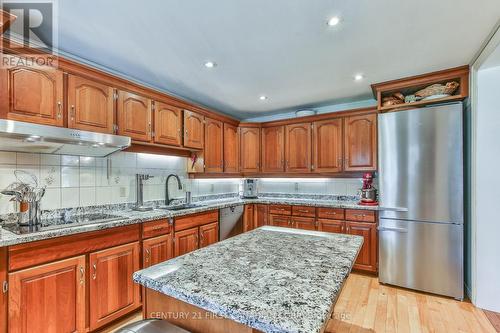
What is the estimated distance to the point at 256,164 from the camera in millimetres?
4137

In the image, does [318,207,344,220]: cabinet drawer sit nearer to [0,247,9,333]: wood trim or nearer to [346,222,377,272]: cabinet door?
[346,222,377,272]: cabinet door

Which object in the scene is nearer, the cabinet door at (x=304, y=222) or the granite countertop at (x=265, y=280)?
the granite countertop at (x=265, y=280)

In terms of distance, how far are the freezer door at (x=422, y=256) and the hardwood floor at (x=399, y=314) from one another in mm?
125

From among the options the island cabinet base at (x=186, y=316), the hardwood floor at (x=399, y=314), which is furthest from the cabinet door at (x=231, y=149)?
the island cabinet base at (x=186, y=316)

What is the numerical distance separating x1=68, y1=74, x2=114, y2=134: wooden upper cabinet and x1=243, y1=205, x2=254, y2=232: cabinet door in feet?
7.19

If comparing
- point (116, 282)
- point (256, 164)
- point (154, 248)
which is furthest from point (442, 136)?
point (116, 282)

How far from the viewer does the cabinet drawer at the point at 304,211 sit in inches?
132

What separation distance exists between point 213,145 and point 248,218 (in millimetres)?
1249

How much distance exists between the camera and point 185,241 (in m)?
2.67

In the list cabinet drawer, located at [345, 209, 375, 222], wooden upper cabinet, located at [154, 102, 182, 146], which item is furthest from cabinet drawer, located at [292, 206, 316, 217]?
wooden upper cabinet, located at [154, 102, 182, 146]

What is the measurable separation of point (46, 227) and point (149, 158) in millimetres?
1326

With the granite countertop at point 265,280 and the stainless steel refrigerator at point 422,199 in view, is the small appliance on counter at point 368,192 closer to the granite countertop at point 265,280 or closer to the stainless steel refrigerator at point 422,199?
the stainless steel refrigerator at point 422,199

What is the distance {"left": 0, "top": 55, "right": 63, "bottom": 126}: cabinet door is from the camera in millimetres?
1690

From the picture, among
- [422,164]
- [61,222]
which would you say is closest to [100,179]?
[61,222]
